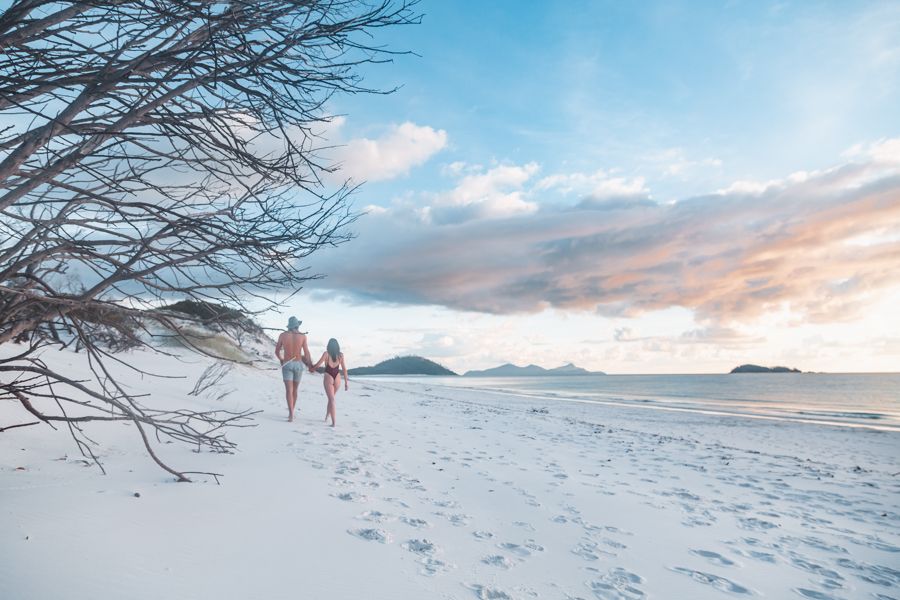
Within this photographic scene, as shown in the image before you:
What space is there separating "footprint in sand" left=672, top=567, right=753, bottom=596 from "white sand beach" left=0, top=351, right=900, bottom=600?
15mm

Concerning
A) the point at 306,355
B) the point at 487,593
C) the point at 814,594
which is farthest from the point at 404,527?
the point at 306,355

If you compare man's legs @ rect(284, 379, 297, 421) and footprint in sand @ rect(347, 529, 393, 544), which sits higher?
man's legs @ rect(284, 379, 297, 421)

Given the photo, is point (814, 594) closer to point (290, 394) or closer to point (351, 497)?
point (351, 497)

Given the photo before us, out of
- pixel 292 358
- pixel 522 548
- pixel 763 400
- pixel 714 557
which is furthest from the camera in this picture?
pixel 763 400

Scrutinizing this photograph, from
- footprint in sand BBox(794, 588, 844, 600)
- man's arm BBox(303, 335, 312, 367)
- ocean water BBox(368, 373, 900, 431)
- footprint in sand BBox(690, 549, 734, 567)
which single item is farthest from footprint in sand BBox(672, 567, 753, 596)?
ocean water BBox(368, 373, 900, 431)

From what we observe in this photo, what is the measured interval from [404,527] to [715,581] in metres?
2.10

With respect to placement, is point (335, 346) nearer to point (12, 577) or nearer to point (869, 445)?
point (12, 577)

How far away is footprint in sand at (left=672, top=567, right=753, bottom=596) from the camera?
3180 mm

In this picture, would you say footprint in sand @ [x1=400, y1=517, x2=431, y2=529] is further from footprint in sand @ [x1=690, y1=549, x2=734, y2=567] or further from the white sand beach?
footprint in sand @ [x1=690, y1=549, x2=734, y2=567]

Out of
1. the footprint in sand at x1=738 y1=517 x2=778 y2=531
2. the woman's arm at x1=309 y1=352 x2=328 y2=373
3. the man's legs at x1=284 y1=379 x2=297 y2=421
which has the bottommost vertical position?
the footprint in sand at x1=738 y1=517 x2=778 y2=531

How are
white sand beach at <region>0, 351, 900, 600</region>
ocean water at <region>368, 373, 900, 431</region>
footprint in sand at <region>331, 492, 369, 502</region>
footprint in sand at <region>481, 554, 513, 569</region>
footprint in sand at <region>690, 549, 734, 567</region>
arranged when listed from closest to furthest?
white sand beach at <region>0, 351, 900, 600</region> → footprint in sand at <region>481, 554, 513, 569</region> → footprint in sand at <region>690, 549, 734, 567</region> → footprint in sand at <region>331, 492, 369, 502</region> → ocean water at <region>368, 373, 900, 431</region>

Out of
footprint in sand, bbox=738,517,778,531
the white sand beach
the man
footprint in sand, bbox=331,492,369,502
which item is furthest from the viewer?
the man

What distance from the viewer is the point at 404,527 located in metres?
3.63

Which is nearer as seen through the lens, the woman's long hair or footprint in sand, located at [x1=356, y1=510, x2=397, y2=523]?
footprint in sand, located at [x1=356, y1=510, x2=397, y2=523]
